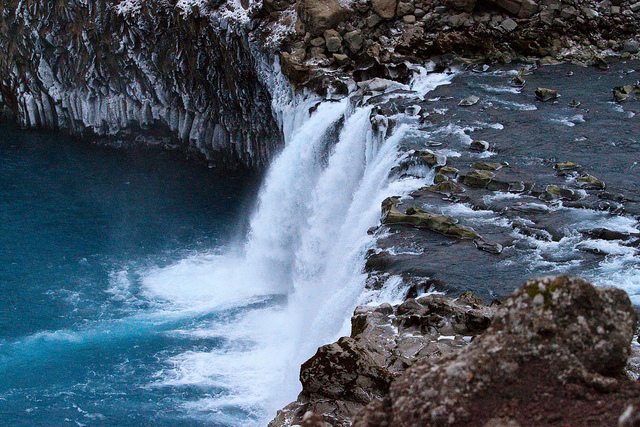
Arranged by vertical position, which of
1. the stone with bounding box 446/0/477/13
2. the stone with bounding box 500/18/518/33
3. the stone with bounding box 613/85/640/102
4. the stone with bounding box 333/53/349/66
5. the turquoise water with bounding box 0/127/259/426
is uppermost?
the stone with bounding box 446/0/477/13

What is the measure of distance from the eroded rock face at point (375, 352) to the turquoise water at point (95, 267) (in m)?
6.76

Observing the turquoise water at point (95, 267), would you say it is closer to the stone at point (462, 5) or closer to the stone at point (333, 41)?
the stone at point (333, 41)

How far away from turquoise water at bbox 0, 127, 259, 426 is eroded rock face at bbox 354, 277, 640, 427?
12.8 meters

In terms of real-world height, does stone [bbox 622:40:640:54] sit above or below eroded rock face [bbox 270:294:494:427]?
above

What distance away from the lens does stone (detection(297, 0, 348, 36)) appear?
1157 inches

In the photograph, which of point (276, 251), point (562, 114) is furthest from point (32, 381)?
point (562, 114)

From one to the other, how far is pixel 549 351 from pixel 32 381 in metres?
17.5

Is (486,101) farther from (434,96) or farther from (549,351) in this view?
(549,351)

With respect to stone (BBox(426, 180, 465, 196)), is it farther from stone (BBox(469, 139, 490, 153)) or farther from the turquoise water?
the turquoise water

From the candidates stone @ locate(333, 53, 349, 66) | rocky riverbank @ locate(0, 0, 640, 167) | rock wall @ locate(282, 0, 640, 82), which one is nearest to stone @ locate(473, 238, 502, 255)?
rocky riverbank @ locate(0, 0, 640, 167)

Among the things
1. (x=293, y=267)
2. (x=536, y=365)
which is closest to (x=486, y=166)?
(x=293, y=267)

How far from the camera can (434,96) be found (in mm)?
26859

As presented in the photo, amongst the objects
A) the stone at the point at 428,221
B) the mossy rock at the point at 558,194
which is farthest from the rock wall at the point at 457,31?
the stone at the point at 428,221

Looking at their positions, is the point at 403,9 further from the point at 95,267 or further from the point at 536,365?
the point at 536,365
